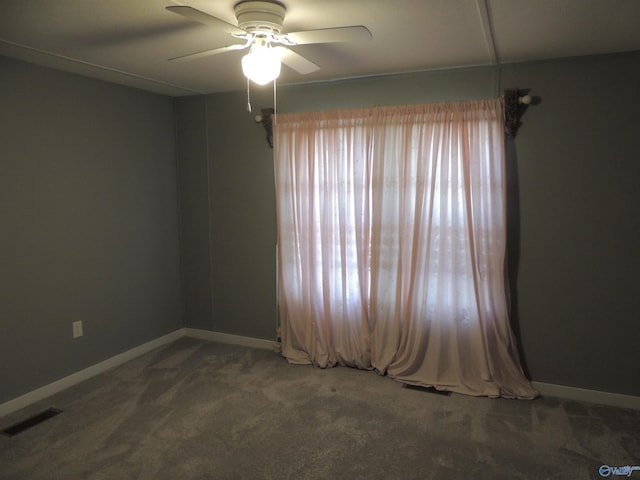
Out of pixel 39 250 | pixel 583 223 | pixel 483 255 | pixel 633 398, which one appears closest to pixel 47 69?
pixel 39 250

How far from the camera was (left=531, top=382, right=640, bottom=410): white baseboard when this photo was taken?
2.89m

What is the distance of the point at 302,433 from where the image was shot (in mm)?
2660

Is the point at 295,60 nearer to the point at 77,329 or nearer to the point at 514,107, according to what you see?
the point at 514,107

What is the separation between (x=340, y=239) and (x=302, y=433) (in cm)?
142

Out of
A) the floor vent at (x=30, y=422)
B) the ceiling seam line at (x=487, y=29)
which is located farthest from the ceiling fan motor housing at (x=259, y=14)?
the floor vent at (x=30, y=422)

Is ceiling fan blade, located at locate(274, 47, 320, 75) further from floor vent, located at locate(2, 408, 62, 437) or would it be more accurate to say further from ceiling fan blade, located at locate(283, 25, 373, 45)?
floor vent, located at locate(2, 408, 62, 437)

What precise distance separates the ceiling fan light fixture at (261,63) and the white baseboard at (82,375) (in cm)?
256

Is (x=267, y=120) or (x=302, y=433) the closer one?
(x=302, y=433)

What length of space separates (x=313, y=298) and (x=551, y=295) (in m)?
1.70

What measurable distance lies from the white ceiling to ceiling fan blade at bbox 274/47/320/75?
0.13 m

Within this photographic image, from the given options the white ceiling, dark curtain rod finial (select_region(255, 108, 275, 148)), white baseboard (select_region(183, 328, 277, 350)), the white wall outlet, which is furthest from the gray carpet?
the white ceiling

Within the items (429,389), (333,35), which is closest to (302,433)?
(429,389)

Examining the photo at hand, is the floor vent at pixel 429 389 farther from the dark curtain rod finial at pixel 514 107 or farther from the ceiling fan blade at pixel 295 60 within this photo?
the ceiling fan blade at pixel 295 60

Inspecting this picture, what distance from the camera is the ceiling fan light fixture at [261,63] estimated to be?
2.05m
